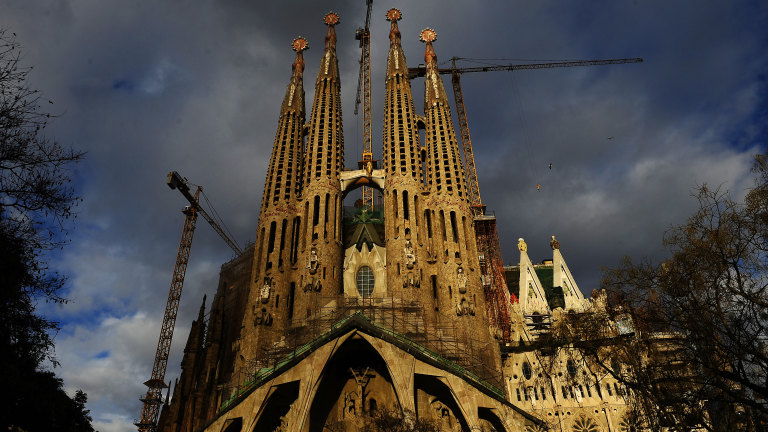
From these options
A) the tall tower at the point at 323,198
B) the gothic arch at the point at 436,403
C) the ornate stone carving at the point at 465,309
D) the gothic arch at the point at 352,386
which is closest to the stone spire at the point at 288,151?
the tall tower at the point at 323,198

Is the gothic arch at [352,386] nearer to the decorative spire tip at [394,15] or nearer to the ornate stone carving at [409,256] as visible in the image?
the ornate stone carving at [409,256]

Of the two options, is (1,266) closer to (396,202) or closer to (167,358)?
(396,202)

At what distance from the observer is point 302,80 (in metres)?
53.3

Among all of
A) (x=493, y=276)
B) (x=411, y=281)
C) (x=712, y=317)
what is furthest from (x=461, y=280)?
(x=712, y=317)

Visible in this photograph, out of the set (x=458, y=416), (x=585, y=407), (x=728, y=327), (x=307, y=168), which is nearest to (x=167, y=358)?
(x=307, y=168)

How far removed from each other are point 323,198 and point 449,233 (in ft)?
38.3

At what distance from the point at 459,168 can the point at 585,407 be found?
22862 mm

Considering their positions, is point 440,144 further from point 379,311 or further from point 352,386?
point 352,386

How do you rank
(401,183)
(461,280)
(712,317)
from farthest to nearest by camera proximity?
(401,183) → (461,280) → (712,317)

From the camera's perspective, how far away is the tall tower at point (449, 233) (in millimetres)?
37781

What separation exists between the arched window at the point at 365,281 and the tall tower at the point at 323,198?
111 inches

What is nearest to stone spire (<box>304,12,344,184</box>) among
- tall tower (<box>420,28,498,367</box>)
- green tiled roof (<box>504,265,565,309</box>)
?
tall tower (<box>420,28,498,367</box>)

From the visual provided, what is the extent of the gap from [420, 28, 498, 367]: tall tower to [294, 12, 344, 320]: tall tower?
850 cm

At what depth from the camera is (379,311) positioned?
3684cm
